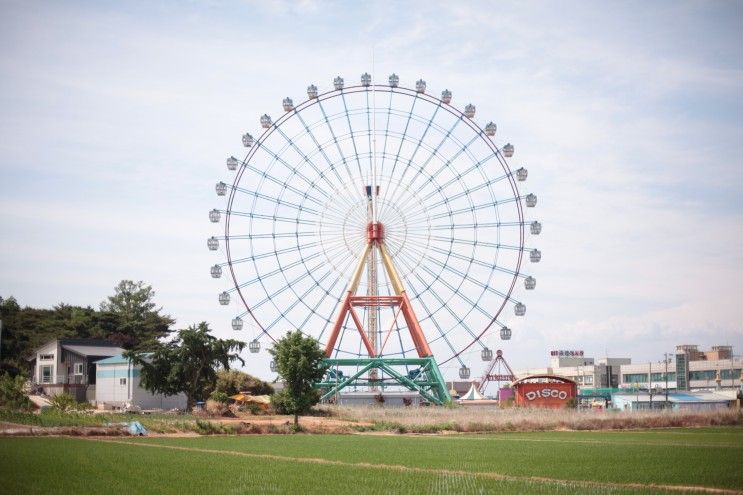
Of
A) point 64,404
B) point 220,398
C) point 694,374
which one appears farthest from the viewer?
point 694,374

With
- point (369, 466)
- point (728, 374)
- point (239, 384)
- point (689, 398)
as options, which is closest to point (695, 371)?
point (728, 374)

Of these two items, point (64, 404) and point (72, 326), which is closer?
point (64, 404)

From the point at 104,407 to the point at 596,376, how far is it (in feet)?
293

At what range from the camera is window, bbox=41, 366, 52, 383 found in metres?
78.4

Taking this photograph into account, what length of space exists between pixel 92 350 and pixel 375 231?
95.4ft

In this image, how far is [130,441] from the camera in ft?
136

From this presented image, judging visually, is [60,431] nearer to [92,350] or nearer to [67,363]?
[67,363]

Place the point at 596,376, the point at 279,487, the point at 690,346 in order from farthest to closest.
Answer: the point at 596,376 < the point at 690,346 < the point at 279,487

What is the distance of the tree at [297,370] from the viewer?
194 ft

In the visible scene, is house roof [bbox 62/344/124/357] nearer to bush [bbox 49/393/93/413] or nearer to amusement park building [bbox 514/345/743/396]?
bush [bbox 49/393/93/413]

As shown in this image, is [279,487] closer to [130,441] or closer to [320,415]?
[130,441]

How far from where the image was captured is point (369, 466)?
30.0 metres

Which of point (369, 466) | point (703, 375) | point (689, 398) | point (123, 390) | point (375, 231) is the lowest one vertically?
point (689, 398)

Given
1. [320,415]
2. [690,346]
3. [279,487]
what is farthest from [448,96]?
[690,346]
